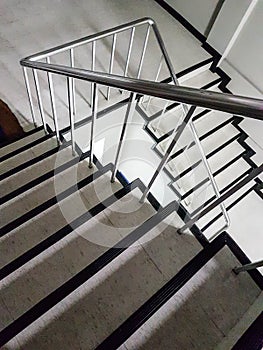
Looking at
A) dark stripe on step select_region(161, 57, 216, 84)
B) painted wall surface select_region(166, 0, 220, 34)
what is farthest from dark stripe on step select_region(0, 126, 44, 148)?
painted wall surface select_region(166, 0, 220, 34)

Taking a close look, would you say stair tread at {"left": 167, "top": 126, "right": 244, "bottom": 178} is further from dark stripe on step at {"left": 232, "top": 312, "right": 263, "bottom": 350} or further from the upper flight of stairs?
dark stripe on step at {"left": 232, "top": 312, "right": 263, "bottom": 350}

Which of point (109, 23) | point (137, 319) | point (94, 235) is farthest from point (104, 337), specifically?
point (109, 23)

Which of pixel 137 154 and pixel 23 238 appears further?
pixel 137 154

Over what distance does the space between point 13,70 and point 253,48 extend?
2333mm

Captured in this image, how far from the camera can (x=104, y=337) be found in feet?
4.09

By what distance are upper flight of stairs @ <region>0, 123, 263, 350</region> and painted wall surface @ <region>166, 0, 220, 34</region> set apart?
2447mm

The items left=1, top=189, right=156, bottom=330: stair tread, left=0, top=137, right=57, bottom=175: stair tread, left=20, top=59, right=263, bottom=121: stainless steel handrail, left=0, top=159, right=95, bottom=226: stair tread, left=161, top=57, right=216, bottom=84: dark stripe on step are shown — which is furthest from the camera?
left=161, top=57, right=216, bottom=84: dark stripe on step

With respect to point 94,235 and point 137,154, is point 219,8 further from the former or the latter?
point 94,235

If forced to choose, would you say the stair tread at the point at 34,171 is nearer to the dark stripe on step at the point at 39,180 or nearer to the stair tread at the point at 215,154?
→ the dark stripe on step at the point at 39,180

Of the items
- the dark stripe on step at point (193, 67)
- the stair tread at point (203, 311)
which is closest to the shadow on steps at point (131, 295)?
the stair tread at point (203, 311)

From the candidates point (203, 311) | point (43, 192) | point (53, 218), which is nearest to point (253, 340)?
point (203, 311)

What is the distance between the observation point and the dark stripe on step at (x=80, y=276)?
1.17 m

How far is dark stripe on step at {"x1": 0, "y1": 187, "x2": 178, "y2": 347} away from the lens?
1174 mm

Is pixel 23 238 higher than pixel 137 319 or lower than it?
higher
